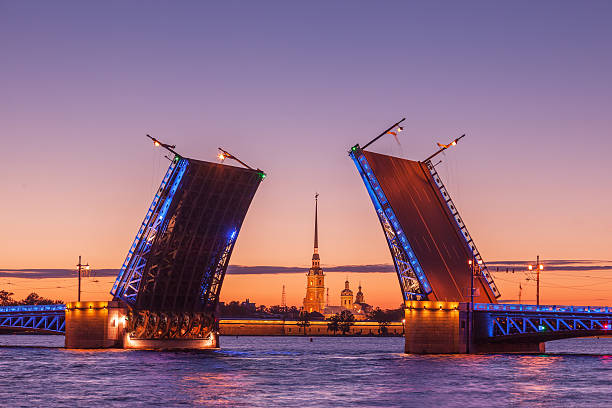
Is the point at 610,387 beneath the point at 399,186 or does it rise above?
beneath

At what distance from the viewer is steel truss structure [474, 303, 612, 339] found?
69750 millimetres

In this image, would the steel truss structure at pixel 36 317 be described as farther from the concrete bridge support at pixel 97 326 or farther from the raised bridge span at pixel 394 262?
the concrete bridge support at pixel 97 326

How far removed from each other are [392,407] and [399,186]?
34.5m

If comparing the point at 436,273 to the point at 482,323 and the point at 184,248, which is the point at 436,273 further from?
the point at 184,248

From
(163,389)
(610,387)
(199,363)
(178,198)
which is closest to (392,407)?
(163,389)

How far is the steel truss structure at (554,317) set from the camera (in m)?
69.8

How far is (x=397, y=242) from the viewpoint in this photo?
6944 centimetres

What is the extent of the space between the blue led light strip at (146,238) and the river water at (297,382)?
6496 millimetres

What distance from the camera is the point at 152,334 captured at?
75438mm

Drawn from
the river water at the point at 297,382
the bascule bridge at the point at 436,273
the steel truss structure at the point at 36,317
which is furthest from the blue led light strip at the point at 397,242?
the steel truss structure at the point at 36,317

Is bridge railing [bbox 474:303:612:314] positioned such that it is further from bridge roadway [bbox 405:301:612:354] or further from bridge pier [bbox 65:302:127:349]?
bridge pier [bbox 65:302:127:349]

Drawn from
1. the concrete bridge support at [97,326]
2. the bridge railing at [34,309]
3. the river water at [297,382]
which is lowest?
the river water at [297,382]

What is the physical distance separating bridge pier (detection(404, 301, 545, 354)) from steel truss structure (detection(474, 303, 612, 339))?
0.52 metres

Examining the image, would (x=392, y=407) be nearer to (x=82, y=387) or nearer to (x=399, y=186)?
(x=82, y=387)
